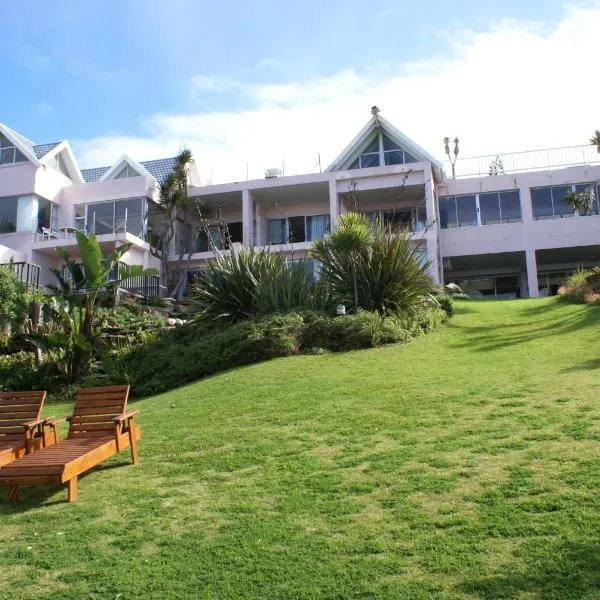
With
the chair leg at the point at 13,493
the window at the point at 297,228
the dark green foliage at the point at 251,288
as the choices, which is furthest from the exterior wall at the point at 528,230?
the chair leg at the point at 13,493

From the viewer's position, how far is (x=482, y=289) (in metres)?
33.1

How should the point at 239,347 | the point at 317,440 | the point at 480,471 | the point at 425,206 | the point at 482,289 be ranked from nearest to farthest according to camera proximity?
the point at 480,471 < the point at 317,440 < the point at 239,347 < the point at 425,206 < the point at 482,289

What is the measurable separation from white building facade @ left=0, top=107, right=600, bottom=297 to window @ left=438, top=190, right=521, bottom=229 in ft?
0.15

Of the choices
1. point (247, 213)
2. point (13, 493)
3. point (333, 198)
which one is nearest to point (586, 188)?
point (333, 198)

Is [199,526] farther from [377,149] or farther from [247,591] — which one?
[377,149]

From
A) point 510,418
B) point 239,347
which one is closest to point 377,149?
point 239,347

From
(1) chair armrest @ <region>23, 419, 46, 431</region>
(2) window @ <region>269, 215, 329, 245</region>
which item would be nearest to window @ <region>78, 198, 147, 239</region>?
(2) window @ <region>269, 215, 329, 245</region>

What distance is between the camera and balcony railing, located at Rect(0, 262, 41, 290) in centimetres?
1888

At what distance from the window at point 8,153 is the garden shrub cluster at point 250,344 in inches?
697

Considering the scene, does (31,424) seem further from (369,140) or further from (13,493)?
(369,140)

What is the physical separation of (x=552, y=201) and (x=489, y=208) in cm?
275

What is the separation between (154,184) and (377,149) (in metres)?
10.8

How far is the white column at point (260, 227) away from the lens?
30.8 meters

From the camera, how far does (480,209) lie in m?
29.2
